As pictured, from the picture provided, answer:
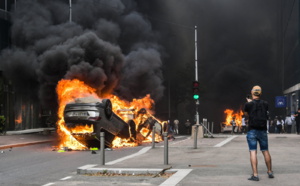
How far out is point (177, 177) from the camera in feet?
31.0

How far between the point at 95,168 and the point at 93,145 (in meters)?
7.73

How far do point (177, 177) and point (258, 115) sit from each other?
2008mm

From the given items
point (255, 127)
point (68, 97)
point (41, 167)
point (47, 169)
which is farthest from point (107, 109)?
point (255, 127)

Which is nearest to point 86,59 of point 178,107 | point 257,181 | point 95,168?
point 95,168

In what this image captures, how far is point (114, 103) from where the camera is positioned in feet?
75.0

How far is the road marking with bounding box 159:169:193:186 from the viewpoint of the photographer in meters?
8.77

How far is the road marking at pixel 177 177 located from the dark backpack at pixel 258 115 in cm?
178

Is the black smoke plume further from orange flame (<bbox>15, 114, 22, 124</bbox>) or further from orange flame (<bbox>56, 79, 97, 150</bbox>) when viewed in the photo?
orange flame (<bbox>15, 114, 22, 124</bbox>)

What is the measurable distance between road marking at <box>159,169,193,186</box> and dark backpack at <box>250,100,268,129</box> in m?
1.78

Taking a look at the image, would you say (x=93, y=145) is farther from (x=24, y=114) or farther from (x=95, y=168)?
(x=24, y=114)

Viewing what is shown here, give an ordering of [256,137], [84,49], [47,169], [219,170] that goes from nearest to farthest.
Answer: [256,137], [219,170], [47,169], [84,49]

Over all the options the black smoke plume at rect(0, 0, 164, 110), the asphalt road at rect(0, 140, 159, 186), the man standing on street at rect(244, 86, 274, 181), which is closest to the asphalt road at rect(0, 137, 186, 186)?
the asphalt road at rect(0, 140, 159, 186)

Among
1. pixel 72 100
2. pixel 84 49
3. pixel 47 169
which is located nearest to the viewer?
pixel 47 169

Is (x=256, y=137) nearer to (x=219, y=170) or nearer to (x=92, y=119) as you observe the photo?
(x=219, y=170)
